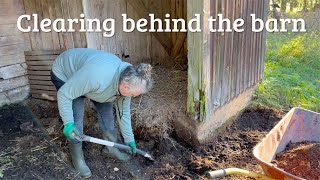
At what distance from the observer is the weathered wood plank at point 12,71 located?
426 cm

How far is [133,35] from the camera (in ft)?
15.8

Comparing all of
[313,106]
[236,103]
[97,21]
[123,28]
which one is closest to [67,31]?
[97,21]

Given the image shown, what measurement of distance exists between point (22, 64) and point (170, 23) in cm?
238

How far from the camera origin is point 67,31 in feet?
13.0

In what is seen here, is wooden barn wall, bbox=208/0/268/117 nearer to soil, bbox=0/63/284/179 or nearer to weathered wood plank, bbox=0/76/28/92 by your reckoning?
soil, bbox=0/63/284/179

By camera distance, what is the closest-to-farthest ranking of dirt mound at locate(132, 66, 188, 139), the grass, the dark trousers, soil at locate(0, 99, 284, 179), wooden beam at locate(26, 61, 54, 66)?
the dark trousers < soil at locate(0, 99, 284, 179) < dirt mound at locate(132, 66, 188, 139) < wooden beam at locate(26, 61, 54, 66) < the grass

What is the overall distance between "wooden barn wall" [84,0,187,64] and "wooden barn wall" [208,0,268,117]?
123 cm

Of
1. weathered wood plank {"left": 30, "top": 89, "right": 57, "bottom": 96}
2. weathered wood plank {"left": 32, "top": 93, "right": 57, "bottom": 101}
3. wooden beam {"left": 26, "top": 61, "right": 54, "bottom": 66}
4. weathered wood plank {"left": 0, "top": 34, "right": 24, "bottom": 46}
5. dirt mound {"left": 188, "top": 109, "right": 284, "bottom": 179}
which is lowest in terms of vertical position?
dirt mound {"left": 188, "top": 109, "right": 284, "bottom": 179}

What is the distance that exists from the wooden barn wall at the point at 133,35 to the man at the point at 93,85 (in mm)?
960

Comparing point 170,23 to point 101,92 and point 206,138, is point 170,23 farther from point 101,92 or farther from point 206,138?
point 101,92

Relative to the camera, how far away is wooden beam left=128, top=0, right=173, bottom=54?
15.5 feet

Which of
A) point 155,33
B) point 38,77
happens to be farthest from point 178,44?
point 38,77

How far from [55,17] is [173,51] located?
2004mm

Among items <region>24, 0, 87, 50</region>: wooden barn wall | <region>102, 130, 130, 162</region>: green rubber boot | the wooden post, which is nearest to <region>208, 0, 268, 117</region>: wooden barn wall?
the wooden post
